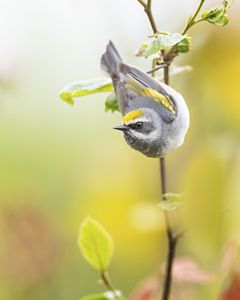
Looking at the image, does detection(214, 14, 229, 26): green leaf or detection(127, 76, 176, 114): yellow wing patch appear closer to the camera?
detection(214, 14, 229, 26): green leaf

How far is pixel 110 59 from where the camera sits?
102 cm

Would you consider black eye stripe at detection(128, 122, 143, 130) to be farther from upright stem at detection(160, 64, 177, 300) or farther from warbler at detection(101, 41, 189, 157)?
upright stem at detection(160, 64, 177, 300)

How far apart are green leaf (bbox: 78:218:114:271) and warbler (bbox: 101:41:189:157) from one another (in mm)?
115

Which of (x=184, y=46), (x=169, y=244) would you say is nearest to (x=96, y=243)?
(x=169, y=244)

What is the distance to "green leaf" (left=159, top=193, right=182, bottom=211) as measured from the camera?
0.74m

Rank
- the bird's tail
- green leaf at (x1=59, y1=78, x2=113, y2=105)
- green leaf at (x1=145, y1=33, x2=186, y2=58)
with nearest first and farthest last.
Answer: green leaf at (x1=145, y1=33, x2=186, y2=58), green leaf at (x1=59, y1=78, x2=113, y2=105), the bird's tail

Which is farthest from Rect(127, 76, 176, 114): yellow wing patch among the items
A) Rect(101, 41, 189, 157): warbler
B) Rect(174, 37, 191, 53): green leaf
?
Rect(174, 37, 191, 53): green leaf

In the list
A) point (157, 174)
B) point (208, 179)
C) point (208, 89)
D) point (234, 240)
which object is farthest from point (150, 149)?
point (157, 174)

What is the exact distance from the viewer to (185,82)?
1.35 metres

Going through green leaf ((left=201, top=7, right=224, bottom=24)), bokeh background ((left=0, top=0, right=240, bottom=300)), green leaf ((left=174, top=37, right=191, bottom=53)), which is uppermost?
green leaf ((left=201, top=7, right=224, bottom=24))

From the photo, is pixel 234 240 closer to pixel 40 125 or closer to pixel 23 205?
pixel 23 205

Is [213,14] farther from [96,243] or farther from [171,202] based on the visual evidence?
[96,243]

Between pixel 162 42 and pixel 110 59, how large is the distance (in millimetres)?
327

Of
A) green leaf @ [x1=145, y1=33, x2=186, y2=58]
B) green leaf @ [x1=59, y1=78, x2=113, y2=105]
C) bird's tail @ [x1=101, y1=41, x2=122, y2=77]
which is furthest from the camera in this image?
bird's tail @ [x1=101, y1=41, x2=122, y2=77]
